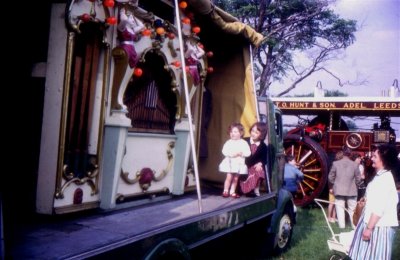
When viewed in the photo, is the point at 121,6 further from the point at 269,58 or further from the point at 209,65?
the point at 269,58

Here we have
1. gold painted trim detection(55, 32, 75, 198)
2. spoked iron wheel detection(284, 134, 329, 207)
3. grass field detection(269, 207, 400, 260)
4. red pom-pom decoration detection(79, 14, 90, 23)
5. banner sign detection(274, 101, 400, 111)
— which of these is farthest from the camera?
banner sign detection(274, 101, 400, 111)

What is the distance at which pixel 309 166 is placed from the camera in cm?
1105

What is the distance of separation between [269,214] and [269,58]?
645 inches

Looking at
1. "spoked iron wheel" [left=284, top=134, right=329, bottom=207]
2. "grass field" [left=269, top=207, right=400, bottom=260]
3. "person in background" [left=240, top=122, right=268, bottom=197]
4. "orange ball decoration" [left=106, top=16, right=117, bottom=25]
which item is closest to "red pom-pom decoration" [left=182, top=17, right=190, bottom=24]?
"orange ball decoration" [left=106, top=16, right=117, bottom=25]

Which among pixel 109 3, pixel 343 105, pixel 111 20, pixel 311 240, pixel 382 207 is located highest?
pixel 343 105

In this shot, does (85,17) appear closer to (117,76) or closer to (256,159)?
(117,76)

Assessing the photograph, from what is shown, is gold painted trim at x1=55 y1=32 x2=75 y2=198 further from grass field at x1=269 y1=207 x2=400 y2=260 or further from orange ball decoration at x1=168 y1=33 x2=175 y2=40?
grass field at x1=269 y1=207 x2=400 y2=260

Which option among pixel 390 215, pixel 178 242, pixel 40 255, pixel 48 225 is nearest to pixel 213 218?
pixel 178 242

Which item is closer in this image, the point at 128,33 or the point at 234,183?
the point at 128,33

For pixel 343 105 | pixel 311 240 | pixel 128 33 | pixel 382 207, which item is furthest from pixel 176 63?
pixel 343 105

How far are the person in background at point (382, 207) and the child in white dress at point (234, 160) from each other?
1.68 meters

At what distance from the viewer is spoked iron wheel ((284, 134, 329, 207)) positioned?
10.8 metres

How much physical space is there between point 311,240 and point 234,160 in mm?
2728

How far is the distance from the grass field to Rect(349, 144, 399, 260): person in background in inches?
79.4
